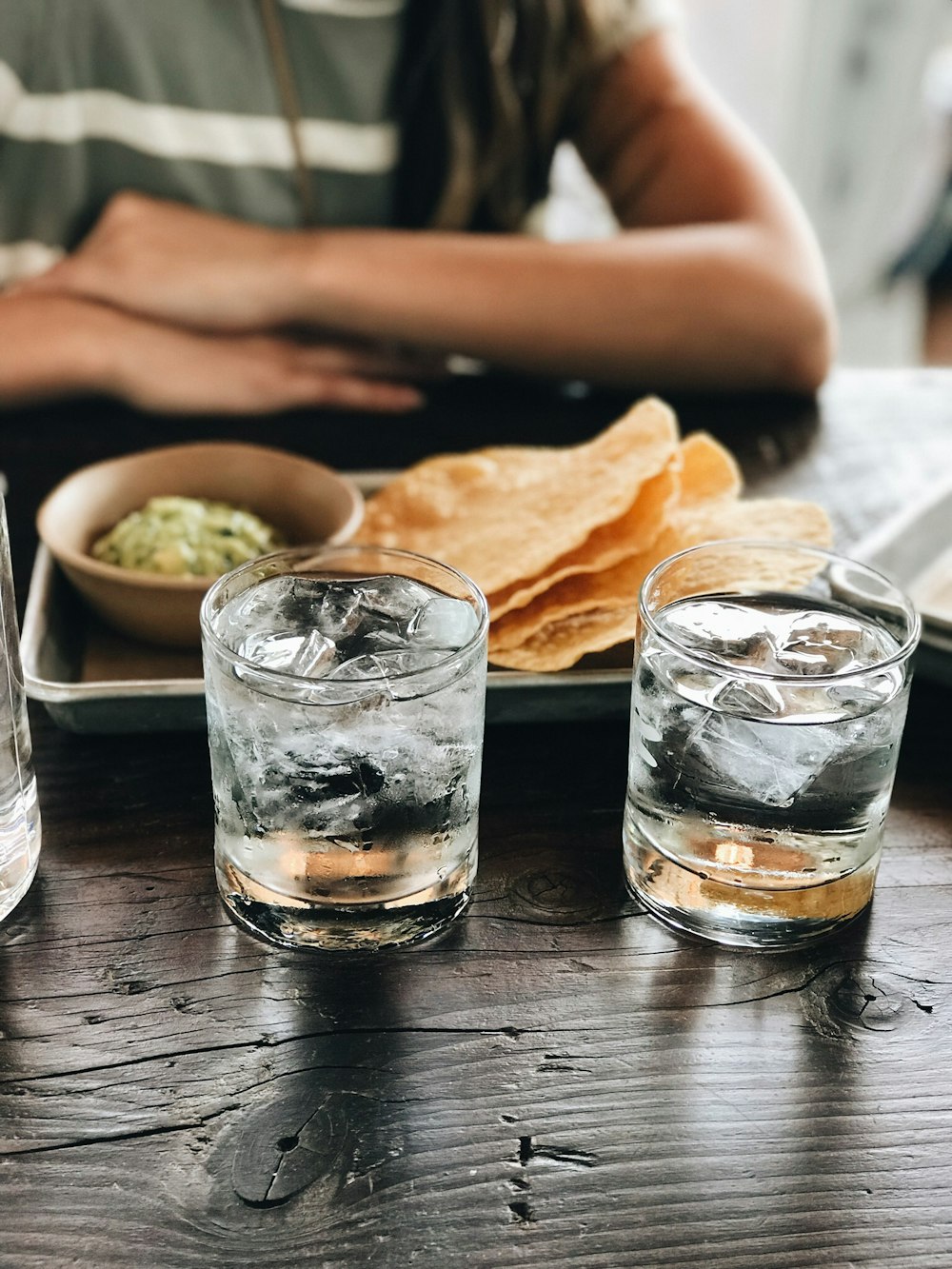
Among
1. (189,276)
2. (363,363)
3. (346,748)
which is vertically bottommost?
(363,363)

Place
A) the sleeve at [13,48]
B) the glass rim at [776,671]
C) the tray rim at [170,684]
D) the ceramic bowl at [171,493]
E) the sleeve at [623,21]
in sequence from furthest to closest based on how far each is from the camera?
the sleeve at [623,21] < the sleeve at [13,48] < the ceramic bowl at [171,493] < the tray rim at [170,684] < the glass rim at [776,671]

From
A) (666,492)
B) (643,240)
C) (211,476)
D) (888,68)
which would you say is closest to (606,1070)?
(666,492)

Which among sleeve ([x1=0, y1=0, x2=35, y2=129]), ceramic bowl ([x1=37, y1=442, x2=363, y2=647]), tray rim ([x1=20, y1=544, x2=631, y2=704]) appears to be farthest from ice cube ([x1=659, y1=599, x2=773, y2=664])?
sleeve ([x1=0, y1=0, x2=35, y2=129])

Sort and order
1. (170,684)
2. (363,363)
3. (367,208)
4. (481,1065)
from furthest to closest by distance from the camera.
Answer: (367,208) → (363,363) → (170,684) → (481,1065)

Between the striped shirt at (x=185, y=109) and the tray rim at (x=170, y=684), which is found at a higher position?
the striped shirt at (x=185, y=109)

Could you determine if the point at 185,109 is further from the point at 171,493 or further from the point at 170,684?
the point at 170,684

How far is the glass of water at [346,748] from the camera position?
751mm

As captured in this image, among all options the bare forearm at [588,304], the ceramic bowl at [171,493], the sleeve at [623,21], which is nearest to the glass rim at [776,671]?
the ceramic bowl at [171,493]

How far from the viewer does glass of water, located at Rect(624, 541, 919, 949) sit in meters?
0.77

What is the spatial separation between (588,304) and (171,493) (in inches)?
24.5

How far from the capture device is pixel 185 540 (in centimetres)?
117

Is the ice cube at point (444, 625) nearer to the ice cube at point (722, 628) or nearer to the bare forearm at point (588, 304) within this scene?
the ice cube at point (722, 628)

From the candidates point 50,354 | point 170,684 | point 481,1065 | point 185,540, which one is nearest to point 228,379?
point 50,354

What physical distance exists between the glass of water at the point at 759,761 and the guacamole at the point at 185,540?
0.46 meters
